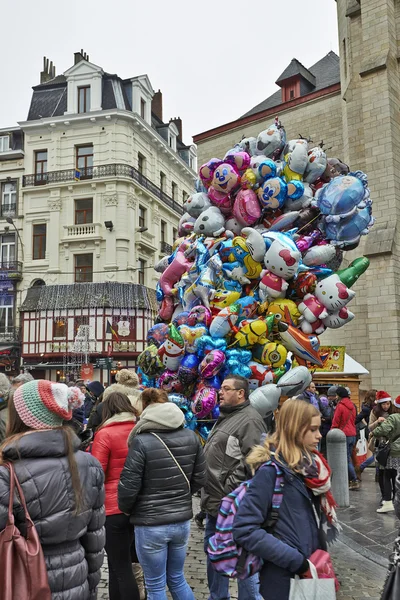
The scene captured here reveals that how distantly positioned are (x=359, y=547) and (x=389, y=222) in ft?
36.7

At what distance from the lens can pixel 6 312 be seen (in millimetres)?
30562

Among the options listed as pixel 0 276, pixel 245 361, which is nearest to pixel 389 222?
pixel 245 361

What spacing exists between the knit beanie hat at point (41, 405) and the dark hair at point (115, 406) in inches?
68.1

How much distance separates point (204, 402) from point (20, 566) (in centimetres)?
433

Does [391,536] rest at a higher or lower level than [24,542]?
lower

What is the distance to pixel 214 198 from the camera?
8008 mm

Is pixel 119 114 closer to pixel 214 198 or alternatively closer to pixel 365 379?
pixel 365 379

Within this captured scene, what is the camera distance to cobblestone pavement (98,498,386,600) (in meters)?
4.83

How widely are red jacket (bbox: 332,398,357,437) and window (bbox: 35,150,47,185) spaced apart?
25.0 meters

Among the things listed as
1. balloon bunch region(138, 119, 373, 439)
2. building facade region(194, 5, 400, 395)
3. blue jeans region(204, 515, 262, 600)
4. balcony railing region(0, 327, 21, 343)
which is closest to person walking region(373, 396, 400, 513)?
balloon bunch region(138, 119, 373, 439)

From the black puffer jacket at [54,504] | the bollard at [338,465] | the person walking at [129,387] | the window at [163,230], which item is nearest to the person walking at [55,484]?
the black puffer jacket at [54,504]

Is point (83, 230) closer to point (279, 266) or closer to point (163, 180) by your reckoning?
point (163, 180)

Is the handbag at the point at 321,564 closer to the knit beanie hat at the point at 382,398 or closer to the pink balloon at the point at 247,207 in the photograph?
the pink balloon at the point at 247,207

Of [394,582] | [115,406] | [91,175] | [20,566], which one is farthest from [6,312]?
[394,582]
